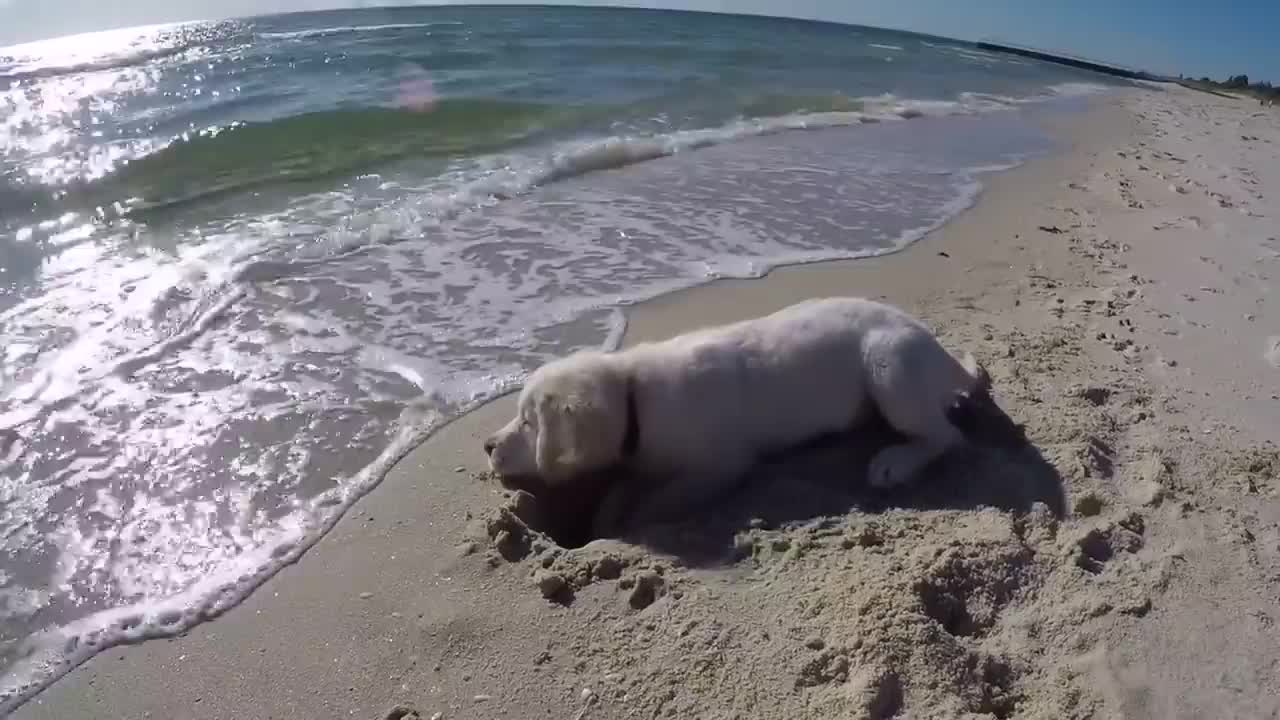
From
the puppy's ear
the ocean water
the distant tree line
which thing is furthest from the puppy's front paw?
the distant tree line

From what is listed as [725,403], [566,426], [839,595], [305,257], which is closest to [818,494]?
[725,403]

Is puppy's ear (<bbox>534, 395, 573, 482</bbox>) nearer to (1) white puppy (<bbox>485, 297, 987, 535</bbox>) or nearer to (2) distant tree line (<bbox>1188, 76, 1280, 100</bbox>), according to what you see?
(1) white puppy (<bbox>485, 297, 987, 535</bbox>)

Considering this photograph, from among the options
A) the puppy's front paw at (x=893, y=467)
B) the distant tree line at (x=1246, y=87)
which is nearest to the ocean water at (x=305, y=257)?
the puppy's front paw at (x=893, y=467)

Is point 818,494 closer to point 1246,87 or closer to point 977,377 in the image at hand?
point 977,377

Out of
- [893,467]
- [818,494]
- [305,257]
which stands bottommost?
[305,257]

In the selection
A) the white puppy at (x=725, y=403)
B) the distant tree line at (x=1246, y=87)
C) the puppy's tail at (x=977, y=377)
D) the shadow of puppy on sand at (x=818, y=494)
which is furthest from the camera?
the distant tree line at (x=1246, y=87)

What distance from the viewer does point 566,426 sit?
11.5 ft

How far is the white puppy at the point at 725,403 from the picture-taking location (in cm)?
355

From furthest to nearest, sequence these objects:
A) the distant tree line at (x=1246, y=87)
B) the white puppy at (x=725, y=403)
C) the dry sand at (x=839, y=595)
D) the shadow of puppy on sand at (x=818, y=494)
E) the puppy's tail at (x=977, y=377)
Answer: the distant tree line at (x=1246, y=87), the puppy's tail at (x=977, y=377), the white puppy at (x=725, y=403), the shadow of puppy on sand at (x=818, y=494), the dry sand at (x=839, y=595)

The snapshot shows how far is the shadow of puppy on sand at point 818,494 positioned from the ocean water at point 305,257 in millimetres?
947

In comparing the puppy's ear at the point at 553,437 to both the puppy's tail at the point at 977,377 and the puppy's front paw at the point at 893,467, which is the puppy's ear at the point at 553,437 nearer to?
the puppy's front paw at the point at 893,467

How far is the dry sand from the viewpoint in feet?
8.47

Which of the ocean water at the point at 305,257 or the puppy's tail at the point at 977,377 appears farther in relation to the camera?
the puppy's tail at the point at 977,377

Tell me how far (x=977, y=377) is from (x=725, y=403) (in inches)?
49.7
